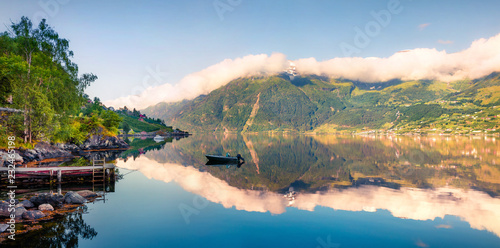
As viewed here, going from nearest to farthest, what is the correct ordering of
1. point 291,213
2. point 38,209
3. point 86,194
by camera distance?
point 38,209, point 291,213, point 86,194

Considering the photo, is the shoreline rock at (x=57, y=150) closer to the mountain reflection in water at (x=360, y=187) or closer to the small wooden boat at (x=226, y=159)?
the mountain reflection in water at (x=360, y=187)

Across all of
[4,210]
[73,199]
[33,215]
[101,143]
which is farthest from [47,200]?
[101,143]

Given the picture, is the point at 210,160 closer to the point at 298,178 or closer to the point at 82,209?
the point at 298,178

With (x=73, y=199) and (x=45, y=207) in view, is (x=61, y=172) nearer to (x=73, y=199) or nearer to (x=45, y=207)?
(x=73, y=199)

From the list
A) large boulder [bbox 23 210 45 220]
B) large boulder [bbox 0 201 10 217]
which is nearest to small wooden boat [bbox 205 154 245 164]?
large boulder [bbox 23 210 45 220]

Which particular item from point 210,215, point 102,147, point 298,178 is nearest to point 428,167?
point 298,178

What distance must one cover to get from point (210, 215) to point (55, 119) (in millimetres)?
61769

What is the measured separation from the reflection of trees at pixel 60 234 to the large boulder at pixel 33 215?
5.10 ft

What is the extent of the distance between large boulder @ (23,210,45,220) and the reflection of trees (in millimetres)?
1555

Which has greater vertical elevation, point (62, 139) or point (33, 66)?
point (33, 66)

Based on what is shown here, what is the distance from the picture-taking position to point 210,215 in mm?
28328

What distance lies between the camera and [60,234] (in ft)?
71.7

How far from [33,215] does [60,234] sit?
5.08 metres

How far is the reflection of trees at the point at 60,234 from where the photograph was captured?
2009 centimetres
